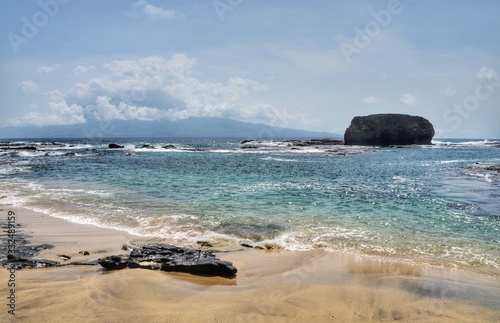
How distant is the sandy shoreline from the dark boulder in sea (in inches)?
9.7

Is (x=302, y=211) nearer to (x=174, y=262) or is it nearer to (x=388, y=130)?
(x=174, y=262)

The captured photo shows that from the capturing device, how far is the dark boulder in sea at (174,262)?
8.28 m

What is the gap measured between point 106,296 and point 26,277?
7.84ft

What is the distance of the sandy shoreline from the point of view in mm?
6199

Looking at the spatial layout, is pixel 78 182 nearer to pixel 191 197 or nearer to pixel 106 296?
pixel 191 197

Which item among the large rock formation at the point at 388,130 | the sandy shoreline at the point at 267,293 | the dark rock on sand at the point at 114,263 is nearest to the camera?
the sandy shoreline at the point at 267,293

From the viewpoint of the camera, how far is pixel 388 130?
118938 millimetres

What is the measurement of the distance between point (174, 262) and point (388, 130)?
123 meters

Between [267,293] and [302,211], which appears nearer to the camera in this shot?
[267,293]

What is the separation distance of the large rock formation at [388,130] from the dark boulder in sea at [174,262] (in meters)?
120

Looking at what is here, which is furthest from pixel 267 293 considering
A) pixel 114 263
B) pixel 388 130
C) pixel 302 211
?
pixel 388 130

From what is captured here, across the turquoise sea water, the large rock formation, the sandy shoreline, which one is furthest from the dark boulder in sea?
the large rock formation

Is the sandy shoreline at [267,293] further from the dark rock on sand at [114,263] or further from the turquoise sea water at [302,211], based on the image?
the turquoise sea water at [302,211]

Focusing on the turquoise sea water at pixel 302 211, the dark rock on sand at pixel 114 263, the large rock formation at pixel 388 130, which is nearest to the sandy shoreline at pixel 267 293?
the dark rock on sand at pixel 114 263
